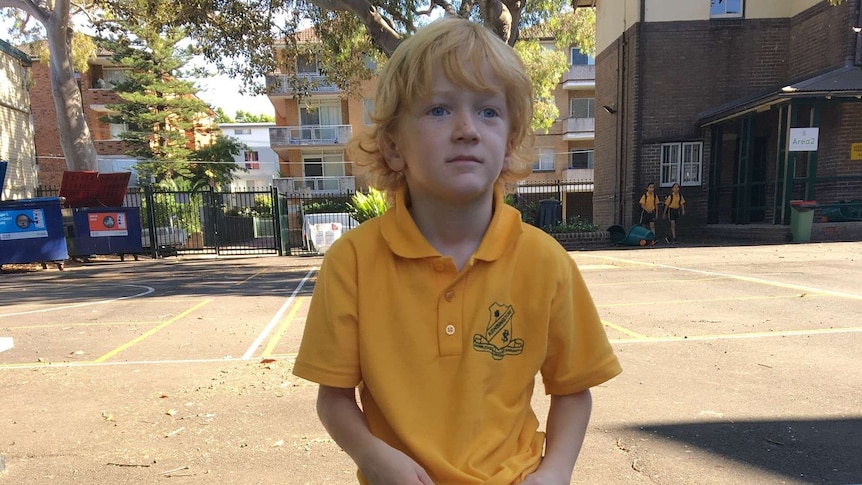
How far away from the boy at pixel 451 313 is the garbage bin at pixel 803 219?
41.9 feet

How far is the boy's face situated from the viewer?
3.63ft

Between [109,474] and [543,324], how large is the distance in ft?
8.20

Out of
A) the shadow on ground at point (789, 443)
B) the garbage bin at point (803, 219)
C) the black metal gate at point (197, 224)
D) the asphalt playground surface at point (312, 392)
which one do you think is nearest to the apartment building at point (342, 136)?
the black metal gate at point (197, 224)

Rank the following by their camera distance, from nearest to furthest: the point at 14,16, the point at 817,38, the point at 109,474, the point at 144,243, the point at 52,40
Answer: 1. the point at 109,474
2. the point at 817,38
3. the point at 52,40
4. the point at 144,243
5. the point at 14,16

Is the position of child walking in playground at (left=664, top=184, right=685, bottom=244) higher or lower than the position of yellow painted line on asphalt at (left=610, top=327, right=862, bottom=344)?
higher

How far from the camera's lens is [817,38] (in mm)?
12938

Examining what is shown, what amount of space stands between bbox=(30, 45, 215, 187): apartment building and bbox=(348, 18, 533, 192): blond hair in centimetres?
3395

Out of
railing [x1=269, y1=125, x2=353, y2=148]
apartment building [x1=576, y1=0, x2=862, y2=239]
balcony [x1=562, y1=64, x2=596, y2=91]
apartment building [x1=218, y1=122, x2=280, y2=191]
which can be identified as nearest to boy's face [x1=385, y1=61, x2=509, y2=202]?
apartment building [x1=576, y1=0, x2=862, y2=239]

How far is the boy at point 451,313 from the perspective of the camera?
1113 mm

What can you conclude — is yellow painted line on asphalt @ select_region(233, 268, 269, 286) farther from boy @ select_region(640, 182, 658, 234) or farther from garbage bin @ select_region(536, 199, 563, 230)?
boy @ select_region(640, 182, 658, 234)

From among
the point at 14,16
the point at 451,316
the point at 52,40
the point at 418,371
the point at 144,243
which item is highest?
the point at 14,16

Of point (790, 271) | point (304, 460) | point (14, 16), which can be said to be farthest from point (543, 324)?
point (14, 16)

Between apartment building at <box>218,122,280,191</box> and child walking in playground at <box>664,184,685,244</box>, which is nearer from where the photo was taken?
child walking in playground at <box>664,184,685,244</box>

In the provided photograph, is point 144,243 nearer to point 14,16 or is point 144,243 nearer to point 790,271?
point 14,16
